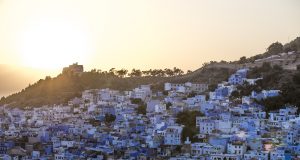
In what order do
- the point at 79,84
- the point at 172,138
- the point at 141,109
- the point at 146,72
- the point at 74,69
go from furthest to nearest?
the point at 74,69 → the point at 146,72 → the point at 79,84 → the point at 141,109 → the point at 172,138

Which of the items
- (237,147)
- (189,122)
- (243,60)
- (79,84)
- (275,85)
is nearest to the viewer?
(237,147)

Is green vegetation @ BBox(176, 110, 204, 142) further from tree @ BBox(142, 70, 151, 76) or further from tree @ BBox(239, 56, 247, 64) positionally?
tree @ BBox(142, 70, 151, 76)

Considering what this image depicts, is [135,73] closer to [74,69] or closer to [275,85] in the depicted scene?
[74,69]

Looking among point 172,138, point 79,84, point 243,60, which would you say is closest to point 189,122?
point 172,138

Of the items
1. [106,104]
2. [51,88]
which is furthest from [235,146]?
[51,88]

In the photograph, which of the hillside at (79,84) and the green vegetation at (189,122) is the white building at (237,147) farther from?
the hillside at (79,84)

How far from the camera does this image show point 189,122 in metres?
19.8

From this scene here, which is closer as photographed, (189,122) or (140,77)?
A: (189,122)

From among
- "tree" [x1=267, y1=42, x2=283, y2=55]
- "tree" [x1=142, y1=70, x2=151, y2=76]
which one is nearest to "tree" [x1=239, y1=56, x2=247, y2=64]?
"tree" [x1=267, y1=42, x2=283, y2=55]

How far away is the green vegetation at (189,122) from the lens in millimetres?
18422

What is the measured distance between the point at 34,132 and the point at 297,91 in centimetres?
897

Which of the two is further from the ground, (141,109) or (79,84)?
(79,84)

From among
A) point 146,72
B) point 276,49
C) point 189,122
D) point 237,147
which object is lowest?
point 237,147

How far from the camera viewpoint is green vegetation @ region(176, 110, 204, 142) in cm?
1842
